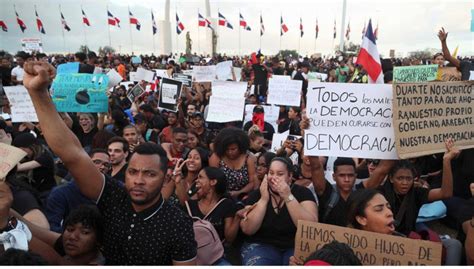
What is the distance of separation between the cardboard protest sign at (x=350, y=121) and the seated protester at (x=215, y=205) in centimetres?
91

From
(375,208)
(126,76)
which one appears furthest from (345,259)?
(126,76)

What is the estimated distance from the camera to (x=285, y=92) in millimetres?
8516

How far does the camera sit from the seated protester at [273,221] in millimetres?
3695

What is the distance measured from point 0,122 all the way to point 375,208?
4.94 m

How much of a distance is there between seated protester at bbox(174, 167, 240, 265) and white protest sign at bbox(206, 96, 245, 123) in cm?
361

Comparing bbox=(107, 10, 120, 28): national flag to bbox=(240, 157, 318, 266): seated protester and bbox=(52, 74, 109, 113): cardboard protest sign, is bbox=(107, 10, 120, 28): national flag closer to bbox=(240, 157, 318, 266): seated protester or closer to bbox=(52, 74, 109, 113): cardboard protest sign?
bbox=(52, 74, 109, 113): cardboard protest sign

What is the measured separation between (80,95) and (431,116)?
4976 mm

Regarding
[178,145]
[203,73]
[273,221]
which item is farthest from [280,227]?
[203,73]

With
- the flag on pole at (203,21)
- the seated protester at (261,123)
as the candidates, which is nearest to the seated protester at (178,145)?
the seated protester at (261,123)

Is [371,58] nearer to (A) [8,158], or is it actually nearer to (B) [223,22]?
(A) [8,158]

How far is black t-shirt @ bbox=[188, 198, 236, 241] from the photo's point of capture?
3.85 metres

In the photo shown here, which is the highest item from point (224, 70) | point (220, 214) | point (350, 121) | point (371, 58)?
point (224, 70)

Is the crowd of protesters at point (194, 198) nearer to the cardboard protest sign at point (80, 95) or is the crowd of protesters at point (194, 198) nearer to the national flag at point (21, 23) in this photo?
the cardboard protest sign at point (80, 95)

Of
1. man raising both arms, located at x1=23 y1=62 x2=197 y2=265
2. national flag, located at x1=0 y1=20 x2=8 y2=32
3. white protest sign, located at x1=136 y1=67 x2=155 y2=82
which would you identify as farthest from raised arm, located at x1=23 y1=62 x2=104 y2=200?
national flag, located at x1=0 y1=20 x2=8 y2=32
